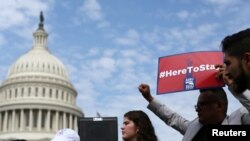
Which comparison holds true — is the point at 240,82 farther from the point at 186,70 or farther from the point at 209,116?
the point at 186,70

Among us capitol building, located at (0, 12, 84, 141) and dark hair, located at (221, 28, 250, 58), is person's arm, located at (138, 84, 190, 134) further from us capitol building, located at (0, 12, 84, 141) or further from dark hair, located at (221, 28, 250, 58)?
us capitol building, located at (0, 12, 84, 141)

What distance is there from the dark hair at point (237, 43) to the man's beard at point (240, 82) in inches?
3.3

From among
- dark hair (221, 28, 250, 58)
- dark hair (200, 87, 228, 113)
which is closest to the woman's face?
dark hair (200, 87, 228, 113)

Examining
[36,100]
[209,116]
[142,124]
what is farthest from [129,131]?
[36,100]

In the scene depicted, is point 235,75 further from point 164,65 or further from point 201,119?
point 164,65

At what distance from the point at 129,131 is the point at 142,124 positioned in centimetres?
11

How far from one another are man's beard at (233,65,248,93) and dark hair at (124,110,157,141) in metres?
1.49

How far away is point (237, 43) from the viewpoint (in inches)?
93.7

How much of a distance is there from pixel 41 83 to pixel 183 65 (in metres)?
78.6

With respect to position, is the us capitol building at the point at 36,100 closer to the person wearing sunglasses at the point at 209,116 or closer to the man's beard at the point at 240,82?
the person wearing sunglasses at the point at 209,116

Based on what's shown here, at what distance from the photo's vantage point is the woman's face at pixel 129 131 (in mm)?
3861

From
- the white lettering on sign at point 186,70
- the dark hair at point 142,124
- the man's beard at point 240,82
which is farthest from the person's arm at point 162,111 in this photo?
the man's beard at point 240,82

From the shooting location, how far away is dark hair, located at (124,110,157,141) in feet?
12.5

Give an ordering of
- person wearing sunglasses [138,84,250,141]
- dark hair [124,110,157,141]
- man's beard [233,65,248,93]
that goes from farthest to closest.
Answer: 1. dark hair [124,110,157,141]
2. person wearing sunglasses [138,84,250,141]
3. man's beard [233,65,248,93]
